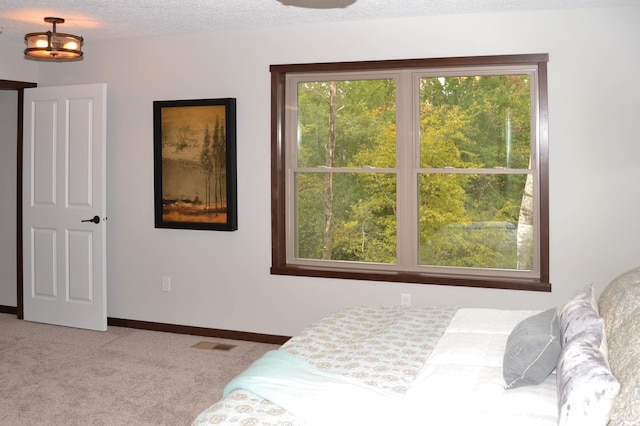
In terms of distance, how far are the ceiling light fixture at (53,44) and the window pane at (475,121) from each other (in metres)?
2.58

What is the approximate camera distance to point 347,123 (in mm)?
5109

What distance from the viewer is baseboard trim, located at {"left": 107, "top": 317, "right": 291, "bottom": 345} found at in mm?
5262

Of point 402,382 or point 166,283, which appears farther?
point 166,283

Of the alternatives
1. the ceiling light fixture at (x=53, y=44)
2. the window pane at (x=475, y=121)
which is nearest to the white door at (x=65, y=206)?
the ceiling light fixture at (x=53, y=44)

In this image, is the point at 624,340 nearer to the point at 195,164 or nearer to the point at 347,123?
the point at 347,123

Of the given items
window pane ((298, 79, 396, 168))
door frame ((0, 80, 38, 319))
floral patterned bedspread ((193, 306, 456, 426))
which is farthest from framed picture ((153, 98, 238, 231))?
floral patterned bedspread ((193, 306, 456, 426))

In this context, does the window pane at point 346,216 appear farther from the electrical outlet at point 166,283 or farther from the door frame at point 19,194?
the door frame at point 19,194

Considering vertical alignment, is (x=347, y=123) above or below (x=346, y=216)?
above

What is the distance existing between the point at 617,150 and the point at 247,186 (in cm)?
274

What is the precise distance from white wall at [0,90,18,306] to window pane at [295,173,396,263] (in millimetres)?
3013

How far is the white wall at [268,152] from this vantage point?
437cm

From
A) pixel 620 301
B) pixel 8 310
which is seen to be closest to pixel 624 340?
pixel 620 301

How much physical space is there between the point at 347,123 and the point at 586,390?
3.51 m

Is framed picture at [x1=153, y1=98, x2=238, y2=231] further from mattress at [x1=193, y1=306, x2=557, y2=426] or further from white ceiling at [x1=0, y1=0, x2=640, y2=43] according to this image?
mattress at [x1=193, y1=306, x2=557, y2=426]
